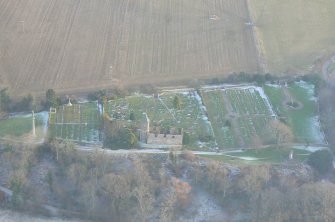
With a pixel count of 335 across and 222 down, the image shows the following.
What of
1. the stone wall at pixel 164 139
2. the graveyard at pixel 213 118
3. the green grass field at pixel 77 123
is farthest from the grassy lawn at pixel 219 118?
the green grass field at pixel 77 123

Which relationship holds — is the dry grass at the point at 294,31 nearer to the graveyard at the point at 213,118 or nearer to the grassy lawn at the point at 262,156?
the graveyard at the point at 213,118

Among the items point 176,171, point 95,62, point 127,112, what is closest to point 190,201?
point 176,171

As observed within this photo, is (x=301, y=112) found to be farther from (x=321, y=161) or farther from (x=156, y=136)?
(x=156, y=136)

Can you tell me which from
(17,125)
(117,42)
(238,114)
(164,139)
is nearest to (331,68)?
(238,114)

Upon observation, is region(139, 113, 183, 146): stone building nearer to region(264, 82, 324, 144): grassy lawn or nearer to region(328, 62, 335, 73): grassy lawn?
region(264, 82, 324, 144): grassy lawn

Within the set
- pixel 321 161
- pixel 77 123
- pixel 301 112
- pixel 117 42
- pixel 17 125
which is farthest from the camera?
pixel 117 42

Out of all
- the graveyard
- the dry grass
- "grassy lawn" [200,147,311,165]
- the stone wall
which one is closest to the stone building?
the stone wall
